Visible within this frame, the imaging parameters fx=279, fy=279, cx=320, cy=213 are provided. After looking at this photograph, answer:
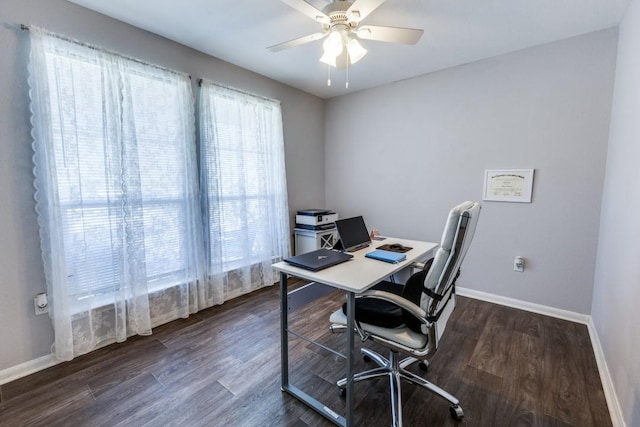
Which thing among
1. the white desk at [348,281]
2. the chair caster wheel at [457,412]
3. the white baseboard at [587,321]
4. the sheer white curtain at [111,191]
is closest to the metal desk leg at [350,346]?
the white desk at [348,281]

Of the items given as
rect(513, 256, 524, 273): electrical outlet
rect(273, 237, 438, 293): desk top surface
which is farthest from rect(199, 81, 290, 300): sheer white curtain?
rect(513, 256, 524, 273): electrical outlet

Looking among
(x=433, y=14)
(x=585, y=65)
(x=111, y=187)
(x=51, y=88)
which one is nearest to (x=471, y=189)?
(x=585, y=65)

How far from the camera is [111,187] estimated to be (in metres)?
2.06

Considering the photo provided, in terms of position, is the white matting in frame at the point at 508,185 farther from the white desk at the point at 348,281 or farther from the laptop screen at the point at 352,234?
the laptop screen at the point at 352,234

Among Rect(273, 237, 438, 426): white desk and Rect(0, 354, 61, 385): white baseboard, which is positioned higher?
Rect(273, 237, 438, 426): white desk

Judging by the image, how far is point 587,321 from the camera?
2.42 metres

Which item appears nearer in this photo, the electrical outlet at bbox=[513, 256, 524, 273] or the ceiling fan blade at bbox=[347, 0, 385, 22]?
the ceiling fan blade at bbox=[347, 0, 385, 22]

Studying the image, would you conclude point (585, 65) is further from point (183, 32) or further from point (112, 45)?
point (112, 45)

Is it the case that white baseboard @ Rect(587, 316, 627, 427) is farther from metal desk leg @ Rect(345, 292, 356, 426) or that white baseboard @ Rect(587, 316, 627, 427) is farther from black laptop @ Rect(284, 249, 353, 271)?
black laptop @ Rect(284, 249, 353, 271)

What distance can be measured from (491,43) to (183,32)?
264 cm

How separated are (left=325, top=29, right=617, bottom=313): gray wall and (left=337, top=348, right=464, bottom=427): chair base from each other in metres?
1.72

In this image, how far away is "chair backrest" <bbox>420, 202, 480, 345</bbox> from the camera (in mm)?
1209

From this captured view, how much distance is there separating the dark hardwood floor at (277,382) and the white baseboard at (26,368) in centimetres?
6

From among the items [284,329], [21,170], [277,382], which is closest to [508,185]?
[284,329]
